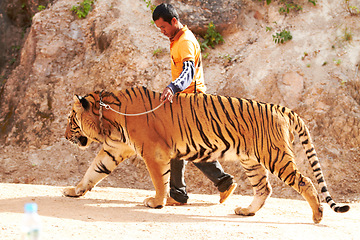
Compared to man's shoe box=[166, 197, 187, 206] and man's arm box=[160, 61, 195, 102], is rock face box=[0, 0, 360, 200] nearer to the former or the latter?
man's shoe box=[166, 197, 187, 206]

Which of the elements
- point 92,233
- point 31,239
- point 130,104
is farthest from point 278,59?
point 31,239

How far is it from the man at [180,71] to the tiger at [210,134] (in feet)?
1.08

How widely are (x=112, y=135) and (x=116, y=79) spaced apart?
5.34 m

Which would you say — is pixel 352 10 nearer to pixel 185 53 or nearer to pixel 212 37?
pixel 212 37

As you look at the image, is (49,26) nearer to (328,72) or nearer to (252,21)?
(252,21)

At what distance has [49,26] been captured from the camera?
11922mm

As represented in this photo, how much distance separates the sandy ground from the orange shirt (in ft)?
5.15

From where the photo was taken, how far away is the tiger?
4.80m

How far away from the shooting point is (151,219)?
450cm

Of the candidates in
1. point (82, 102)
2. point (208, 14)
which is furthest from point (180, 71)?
point (208, 14)

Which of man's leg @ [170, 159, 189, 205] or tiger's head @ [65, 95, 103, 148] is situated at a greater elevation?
tiger's head @ [65, 95, 103, 148]

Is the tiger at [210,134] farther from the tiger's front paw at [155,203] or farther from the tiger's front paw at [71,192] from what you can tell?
the tiger's front paw at [71,192]

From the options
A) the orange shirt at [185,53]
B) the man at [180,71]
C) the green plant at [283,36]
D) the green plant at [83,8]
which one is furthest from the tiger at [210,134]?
the green plant at [83,8]

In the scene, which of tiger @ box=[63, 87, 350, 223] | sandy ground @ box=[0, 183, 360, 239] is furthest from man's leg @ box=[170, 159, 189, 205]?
tiger @ box=[63, 87, 350, 223]
